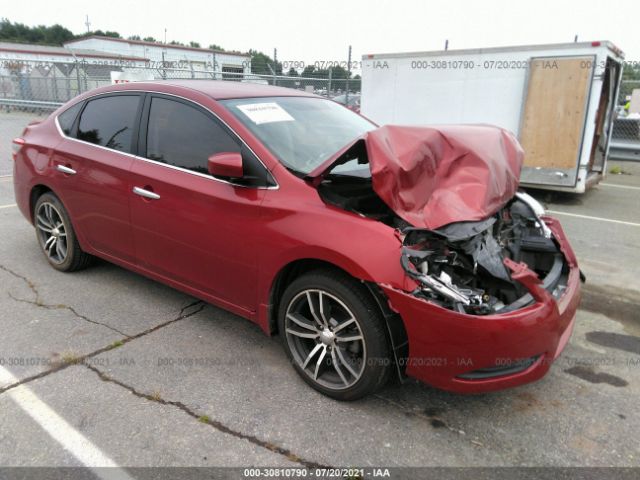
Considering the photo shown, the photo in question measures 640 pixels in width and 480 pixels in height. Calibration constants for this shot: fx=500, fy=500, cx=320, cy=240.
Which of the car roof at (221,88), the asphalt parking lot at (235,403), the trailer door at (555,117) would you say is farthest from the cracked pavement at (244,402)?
the trailer door at (555,117)

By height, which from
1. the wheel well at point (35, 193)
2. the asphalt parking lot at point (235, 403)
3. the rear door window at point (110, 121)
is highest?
the rear door window at point (110, 121)

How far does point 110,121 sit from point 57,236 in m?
1.30

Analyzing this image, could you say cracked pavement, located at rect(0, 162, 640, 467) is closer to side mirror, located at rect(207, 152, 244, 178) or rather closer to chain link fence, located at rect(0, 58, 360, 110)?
side mirror, located at rect(207, 152, 244, 178)

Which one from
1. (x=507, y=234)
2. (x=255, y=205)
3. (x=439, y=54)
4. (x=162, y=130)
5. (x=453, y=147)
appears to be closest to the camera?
(x=453, y=147)

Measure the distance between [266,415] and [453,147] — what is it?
182cm

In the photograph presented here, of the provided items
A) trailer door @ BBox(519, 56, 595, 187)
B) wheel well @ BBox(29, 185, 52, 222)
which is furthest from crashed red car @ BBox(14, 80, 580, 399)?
trailer door @ BBox(519, 56, 595, 187)

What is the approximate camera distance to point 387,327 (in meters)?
2.61

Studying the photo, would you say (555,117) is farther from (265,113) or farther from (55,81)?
(55,81)

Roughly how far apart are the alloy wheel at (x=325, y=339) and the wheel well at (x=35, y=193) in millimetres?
3003

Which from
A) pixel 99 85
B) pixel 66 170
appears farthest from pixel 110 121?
pixel 99 85

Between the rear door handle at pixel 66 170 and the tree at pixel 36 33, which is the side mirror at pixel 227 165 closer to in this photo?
the rear door handle at pixel 66 170

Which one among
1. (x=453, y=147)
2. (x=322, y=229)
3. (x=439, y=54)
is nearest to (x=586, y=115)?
(x=439, y=54)

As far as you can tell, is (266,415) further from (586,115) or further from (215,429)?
(586,115)

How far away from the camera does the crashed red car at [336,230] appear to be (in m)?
2.50
